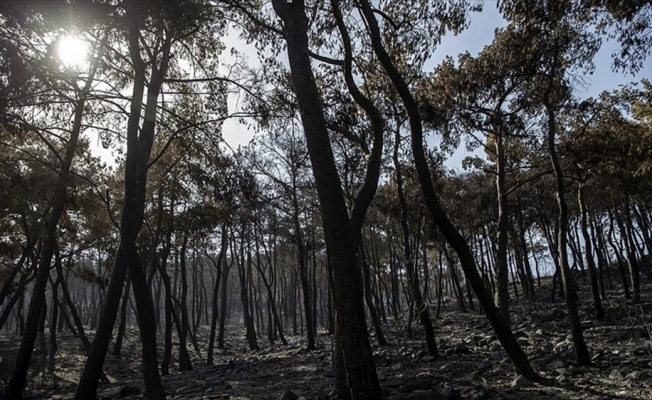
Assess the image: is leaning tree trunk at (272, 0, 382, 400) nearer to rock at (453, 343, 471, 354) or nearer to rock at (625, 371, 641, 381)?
rock at (625, 371, 641, 381)

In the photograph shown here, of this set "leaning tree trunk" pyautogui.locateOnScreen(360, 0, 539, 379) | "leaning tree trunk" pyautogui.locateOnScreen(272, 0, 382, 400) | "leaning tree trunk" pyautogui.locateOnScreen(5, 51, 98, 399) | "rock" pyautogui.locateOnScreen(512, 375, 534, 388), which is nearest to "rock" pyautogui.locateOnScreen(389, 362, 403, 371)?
"rock" pyautogui.locateOnScreen(512, 375, 534, 388)

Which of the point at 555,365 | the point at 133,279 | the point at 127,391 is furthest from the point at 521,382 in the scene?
the point at 127,391

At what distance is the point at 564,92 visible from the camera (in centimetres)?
1126

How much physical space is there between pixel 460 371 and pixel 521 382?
294 cm

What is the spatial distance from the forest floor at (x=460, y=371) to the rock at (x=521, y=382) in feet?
0.05

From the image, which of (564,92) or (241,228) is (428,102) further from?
(241,228)

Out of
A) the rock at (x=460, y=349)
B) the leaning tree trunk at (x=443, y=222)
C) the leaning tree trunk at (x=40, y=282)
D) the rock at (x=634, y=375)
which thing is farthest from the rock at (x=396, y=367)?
the leaning tree trunk at (x=40, y=282)

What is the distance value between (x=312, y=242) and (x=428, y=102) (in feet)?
50.0

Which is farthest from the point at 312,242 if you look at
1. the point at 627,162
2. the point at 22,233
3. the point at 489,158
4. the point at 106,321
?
the point at 106,321

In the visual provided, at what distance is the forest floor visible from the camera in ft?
23.7

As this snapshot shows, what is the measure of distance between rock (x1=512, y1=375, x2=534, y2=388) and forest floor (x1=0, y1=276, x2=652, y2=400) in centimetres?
2

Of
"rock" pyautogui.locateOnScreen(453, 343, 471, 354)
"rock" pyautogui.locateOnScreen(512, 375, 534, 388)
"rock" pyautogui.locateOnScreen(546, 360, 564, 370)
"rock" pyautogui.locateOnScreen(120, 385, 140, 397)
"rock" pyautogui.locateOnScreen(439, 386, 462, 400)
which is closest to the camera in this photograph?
"rock" pyautogui.locateOnScreen(439, 386, 462, 400)

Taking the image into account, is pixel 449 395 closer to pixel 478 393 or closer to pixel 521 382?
pixel 478 393

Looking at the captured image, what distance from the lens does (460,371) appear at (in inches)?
403
